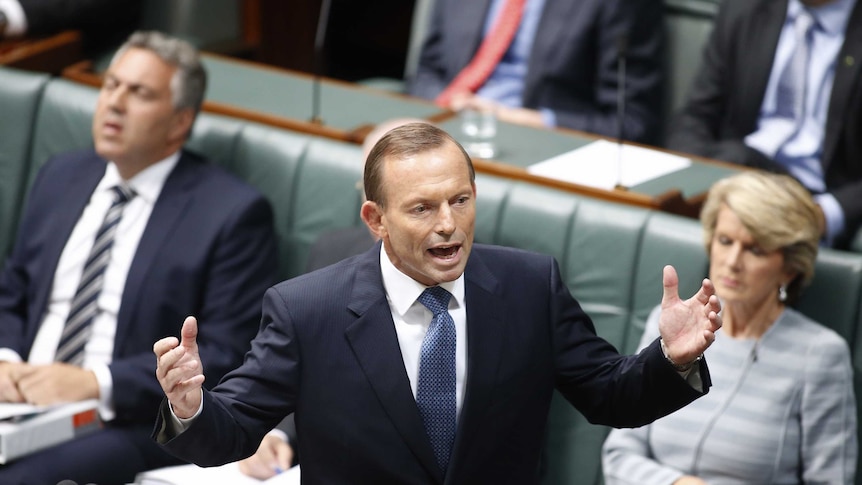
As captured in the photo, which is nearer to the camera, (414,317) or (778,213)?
(414,317)

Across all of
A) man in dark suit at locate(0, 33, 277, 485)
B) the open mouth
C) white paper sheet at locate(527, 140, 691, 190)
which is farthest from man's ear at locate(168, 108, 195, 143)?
the open mouth

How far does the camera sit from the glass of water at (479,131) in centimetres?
319

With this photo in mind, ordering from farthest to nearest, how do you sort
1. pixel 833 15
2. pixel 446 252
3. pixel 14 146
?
pixel 14 146, pixel 833 15, pixel 446 252

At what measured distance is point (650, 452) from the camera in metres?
2.69

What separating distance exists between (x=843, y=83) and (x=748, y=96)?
269 mm

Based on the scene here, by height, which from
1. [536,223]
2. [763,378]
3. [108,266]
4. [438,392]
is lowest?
[108,266]

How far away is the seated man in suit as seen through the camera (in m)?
3.78

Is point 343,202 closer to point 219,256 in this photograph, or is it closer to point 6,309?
point 219,256

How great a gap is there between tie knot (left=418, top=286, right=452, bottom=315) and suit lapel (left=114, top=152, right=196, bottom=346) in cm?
125

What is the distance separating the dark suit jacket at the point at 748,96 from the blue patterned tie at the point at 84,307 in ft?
4.82

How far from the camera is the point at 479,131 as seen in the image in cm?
331

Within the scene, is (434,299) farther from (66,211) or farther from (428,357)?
(66,211)

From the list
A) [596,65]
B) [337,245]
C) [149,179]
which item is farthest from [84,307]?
[596,65]

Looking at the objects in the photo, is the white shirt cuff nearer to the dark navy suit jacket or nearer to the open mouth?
the dark navy suit jacket
